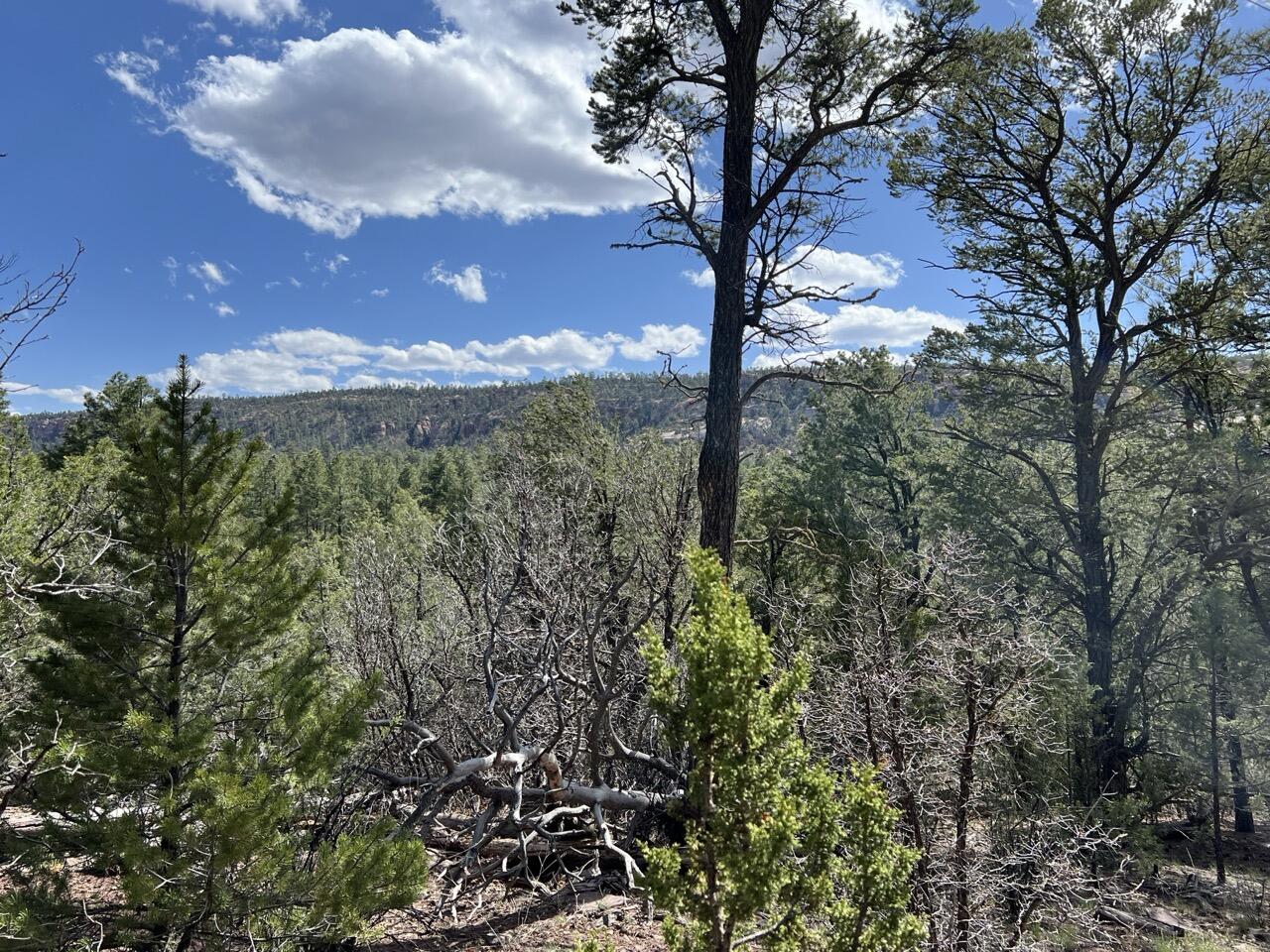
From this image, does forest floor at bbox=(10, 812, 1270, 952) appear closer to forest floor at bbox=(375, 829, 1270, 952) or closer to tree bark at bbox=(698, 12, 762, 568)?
forest floor at bbox=(375, 829, 1270, 952)

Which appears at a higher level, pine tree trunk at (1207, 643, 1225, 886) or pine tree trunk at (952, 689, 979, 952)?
pine tree trunk at (952, 689, 979, 952)

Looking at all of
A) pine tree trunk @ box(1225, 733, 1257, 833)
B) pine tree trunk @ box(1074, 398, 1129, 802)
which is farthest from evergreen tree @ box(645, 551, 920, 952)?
pine tree trunk @ box(1225, 733, 1257, 833)

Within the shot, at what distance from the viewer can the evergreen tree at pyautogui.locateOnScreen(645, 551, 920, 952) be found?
2.05m

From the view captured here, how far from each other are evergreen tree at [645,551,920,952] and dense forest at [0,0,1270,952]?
0.05 feet

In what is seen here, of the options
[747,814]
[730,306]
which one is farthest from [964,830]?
[730,306]

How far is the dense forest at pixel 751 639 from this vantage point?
3.38 meters

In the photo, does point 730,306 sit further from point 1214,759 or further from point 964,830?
point 1214,759

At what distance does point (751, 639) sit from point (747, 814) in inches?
22.1

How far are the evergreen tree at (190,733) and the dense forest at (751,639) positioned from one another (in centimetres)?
3

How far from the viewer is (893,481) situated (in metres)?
17.2

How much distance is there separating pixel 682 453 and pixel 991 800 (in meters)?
8.46

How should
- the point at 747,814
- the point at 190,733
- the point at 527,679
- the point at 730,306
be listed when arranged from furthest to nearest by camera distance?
the point at 527,679
the point at 730,306
the point at 190,733
the point at 747,814

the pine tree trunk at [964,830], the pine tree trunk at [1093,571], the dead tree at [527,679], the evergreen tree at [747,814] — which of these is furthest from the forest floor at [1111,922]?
the pine tree trunk at [1093,571]

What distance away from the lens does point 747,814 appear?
2076 mm
